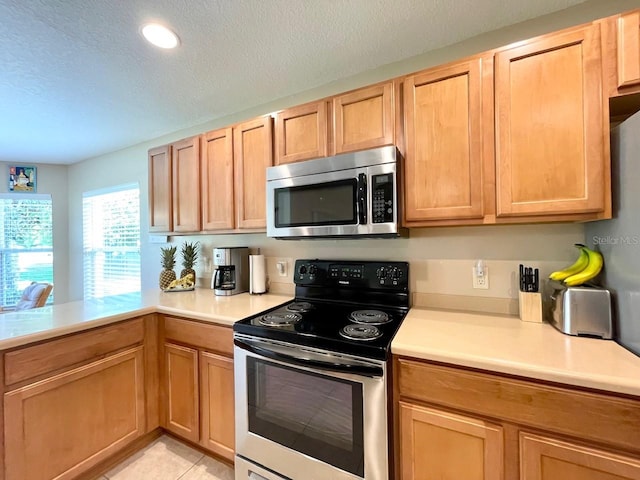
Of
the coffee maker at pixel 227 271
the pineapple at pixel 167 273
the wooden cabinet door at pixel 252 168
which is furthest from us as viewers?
the pineapple at pixel 167 273

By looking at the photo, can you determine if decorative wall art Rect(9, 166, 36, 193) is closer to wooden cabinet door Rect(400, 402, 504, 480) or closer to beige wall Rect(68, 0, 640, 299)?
beige wall Rect(68, 0, 640, 299)

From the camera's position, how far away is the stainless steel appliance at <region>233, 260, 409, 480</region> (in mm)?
1137

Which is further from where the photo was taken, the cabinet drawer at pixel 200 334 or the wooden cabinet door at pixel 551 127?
the cabinet drawer at pixel 200 334

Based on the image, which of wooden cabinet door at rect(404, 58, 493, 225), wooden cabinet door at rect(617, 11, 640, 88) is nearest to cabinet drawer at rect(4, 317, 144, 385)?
wooden cabinet door at rect(404, 58, 493, 225)

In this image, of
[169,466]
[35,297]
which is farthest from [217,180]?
[35,297]

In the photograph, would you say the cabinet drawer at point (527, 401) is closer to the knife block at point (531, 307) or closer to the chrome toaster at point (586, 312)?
the chrome toaster at point (586, 312)

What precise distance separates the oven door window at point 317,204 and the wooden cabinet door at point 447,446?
3.08ft

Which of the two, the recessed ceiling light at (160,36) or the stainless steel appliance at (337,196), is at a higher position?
the recessed ceiling light at (160,36)

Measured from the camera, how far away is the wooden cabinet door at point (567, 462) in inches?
33.3

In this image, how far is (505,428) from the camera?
3.24ft

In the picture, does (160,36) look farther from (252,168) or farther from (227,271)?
(227,271)

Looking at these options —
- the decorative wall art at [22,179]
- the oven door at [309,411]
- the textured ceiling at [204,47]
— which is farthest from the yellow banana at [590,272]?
the decorative wall art at [22,179]

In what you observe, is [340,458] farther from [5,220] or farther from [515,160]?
[5,220]

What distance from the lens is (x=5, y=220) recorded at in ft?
12.6
